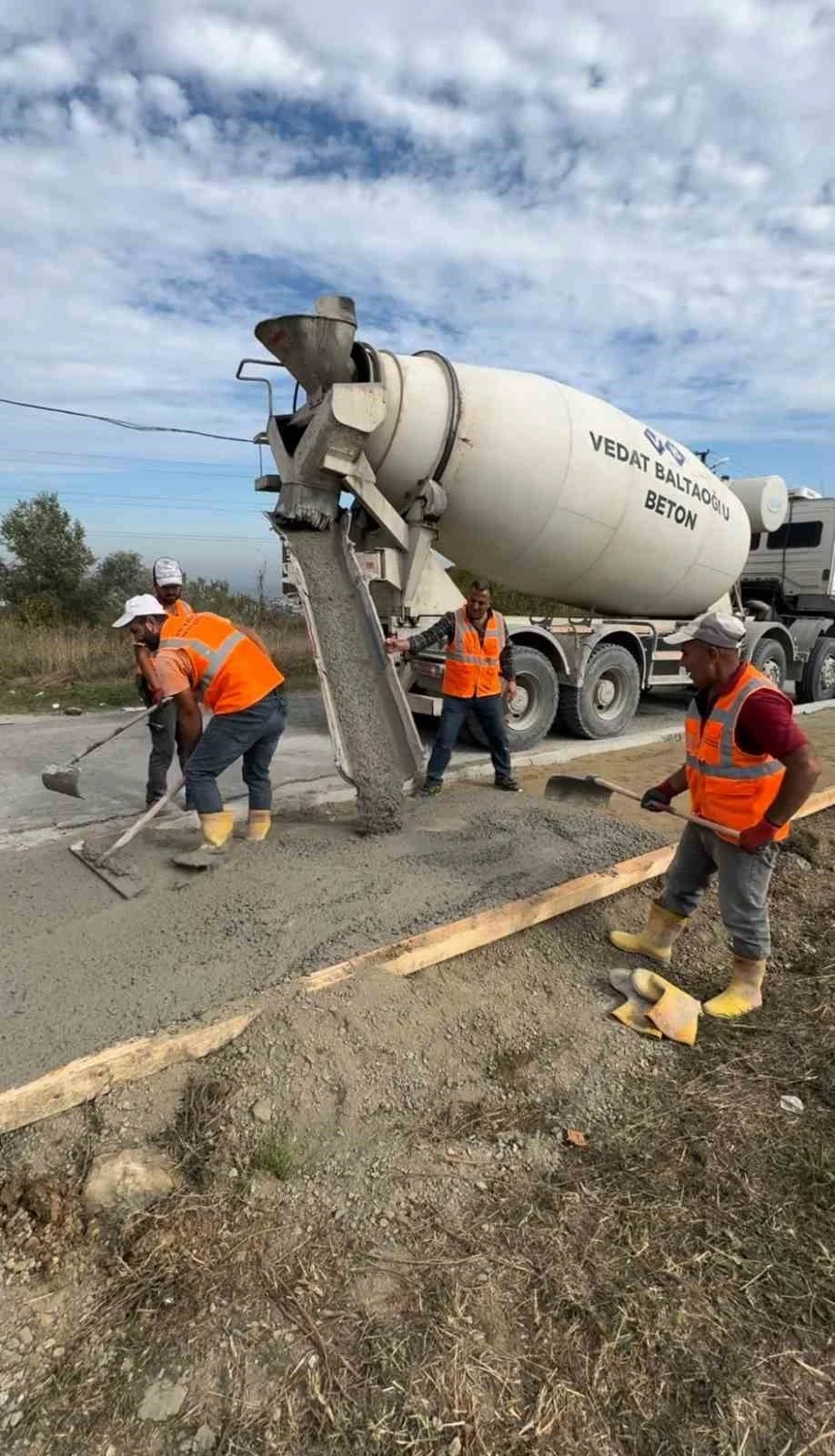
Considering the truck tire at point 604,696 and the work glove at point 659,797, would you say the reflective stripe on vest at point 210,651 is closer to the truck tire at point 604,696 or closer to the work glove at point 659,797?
the work glove at point 659,797

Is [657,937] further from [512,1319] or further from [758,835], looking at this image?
[512,1319]

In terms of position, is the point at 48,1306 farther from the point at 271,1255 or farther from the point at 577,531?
the point at 577,531

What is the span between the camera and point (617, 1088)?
9.42 ft

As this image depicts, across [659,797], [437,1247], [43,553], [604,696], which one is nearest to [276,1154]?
[437,1247]

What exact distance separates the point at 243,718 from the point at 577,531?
4361 millimetres

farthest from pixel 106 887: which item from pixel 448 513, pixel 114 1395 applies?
pixel 448 513

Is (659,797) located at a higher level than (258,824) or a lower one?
higher

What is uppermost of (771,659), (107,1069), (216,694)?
(216,694)

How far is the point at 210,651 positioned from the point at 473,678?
2.22 meters

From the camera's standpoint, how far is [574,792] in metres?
5.22

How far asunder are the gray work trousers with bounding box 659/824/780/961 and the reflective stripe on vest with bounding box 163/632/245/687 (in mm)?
2410

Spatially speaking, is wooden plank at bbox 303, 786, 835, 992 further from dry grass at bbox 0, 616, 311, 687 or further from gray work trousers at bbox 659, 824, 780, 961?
dry grass at bbox 0, 616, 311, 687

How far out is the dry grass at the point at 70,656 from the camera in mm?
11836

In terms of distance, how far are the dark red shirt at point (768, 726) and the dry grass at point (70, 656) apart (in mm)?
10149
